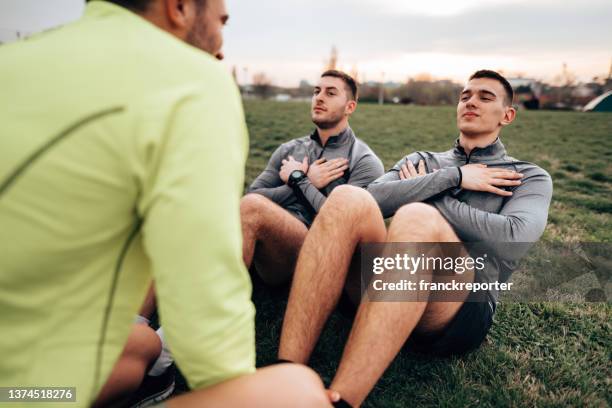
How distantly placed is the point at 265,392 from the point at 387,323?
881 mm

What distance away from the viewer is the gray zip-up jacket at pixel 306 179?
134 inches

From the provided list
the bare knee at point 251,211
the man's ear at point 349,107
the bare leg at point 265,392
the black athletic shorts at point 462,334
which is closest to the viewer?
the bare leg at point 265,392

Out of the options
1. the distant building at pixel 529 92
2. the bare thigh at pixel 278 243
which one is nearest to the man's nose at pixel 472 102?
the bare thigh at pixel 278 243

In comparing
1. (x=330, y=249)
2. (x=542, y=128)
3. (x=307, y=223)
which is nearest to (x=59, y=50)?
(x=330, y=249)

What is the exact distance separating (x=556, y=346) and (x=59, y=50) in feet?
9.12

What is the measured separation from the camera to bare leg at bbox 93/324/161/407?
56.8 inches

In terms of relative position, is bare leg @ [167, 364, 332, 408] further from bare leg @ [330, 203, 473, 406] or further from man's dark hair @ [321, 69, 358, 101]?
man's dark hair @ [321, 69, 358, 101]

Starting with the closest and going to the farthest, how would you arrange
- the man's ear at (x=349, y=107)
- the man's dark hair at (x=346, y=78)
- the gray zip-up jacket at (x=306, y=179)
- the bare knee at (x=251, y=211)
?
the bare knee at (x=251, y=211), the gray zip-up jacket at (x=306, y=179), the man's ear at (x=349, y=107), the man's dark hair at (x=346, y=78)

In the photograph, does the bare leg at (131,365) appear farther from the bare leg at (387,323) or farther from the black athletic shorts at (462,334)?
the black athletic shorts at (462,334)

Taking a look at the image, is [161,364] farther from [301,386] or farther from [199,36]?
[199,36]

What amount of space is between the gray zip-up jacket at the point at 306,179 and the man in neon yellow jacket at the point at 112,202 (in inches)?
94.7

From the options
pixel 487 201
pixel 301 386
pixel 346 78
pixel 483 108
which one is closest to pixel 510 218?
pixel 487 201

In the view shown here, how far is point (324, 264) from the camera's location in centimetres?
196

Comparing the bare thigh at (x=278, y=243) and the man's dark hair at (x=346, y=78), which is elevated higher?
the man's dark hair at (x=346, y=78)
